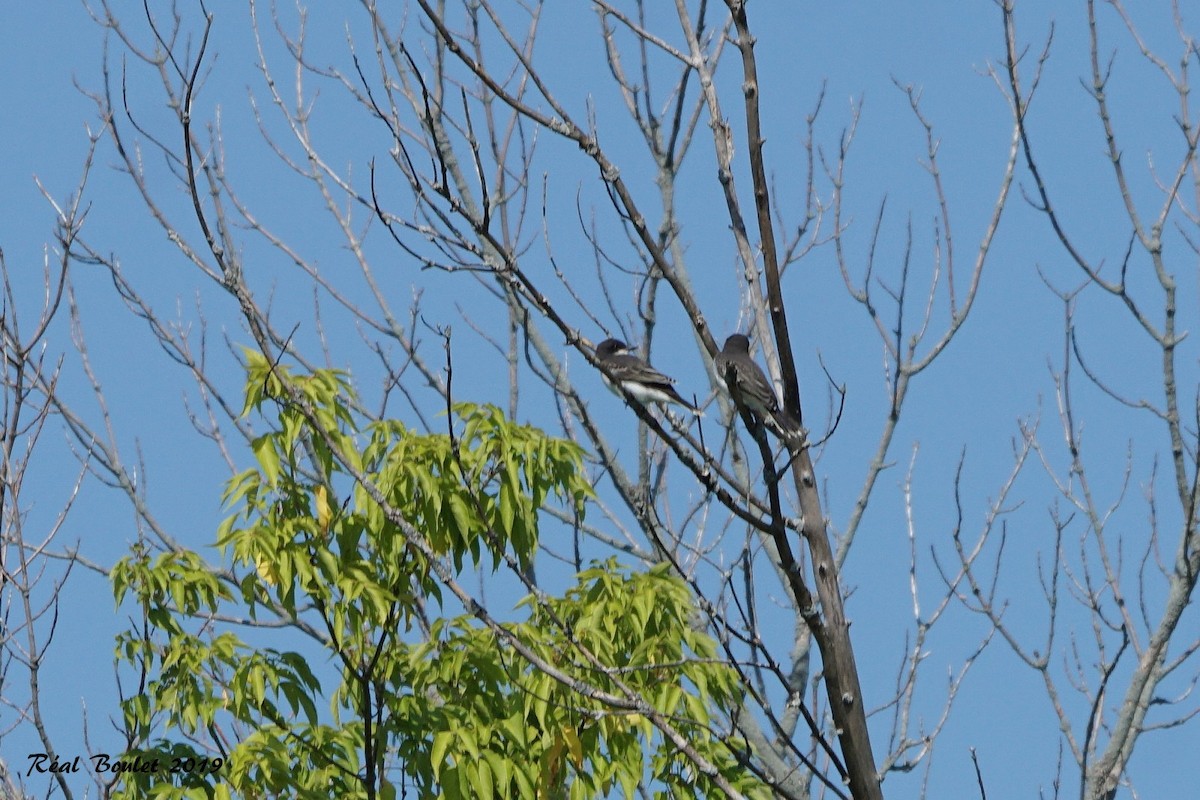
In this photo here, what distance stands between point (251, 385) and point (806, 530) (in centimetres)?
284

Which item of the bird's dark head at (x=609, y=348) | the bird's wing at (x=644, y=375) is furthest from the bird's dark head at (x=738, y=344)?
the bird's dark head at (x=609, y=348)

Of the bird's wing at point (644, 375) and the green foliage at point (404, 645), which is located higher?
the bird's wing at point (644, 375)

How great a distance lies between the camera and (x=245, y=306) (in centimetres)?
458

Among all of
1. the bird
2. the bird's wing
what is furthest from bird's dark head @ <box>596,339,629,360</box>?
the bird

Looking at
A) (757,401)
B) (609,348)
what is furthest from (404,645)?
(609,348)

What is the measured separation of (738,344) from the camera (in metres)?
10.0

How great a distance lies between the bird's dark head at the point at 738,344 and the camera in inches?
385

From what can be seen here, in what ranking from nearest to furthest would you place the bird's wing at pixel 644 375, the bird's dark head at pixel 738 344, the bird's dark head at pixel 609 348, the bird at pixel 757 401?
the bird at pixel 757 401, the bird's wing at pixel 644 375, the bird's dark head at pixel 738 344, the bird's dark head at pixel 609 348

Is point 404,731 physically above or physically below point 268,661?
below

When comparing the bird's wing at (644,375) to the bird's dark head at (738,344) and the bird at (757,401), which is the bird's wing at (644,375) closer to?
the bird's dark head at (738,344)

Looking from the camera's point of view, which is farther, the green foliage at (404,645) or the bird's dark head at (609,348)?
the bird's dark head at (609,348)

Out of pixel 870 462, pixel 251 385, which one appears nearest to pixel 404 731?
pixel 251 385

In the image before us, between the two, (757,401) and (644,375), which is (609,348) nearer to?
(644,375)

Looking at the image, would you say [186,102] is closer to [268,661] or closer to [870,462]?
[268,661]
